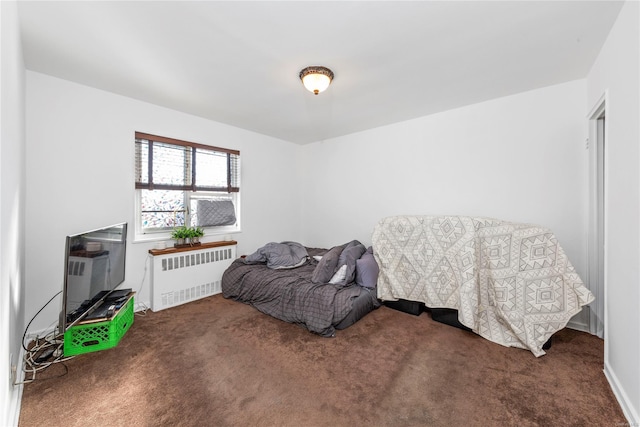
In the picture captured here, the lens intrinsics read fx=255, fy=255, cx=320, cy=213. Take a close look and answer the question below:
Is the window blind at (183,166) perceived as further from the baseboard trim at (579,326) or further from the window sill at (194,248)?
the baseboard trim at (579,326)

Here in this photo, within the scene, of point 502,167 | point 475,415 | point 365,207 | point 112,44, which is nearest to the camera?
point 475,415

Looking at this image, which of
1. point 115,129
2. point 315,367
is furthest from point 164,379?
point 115,129

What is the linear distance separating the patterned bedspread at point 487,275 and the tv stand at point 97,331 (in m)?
2.63

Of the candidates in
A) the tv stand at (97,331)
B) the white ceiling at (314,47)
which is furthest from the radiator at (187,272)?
the white ceiling at (314,47)

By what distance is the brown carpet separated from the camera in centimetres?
151

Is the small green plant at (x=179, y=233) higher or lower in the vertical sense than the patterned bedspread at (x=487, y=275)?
higher

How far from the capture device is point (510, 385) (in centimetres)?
177

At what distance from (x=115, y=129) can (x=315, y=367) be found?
3211mm

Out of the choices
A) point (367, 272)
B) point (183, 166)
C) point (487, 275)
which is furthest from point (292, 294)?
point (183, 166)

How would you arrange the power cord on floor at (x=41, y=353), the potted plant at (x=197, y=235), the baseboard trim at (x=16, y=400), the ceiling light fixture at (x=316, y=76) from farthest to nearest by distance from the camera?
the potted plant at (x=197, y=235) → the ceiling light fixture at (x=316, y=76) → the power cord on floor at (x=41, y=353) → the baseboard trim at (x=16, y=400)

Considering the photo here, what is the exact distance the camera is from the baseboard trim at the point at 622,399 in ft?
4.58

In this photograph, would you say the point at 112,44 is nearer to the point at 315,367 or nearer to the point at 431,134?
the point at 315,367

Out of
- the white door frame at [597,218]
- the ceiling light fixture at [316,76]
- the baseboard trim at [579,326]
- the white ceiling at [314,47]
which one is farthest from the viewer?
the baseboard trim at [579,326]

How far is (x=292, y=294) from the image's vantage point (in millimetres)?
2795
